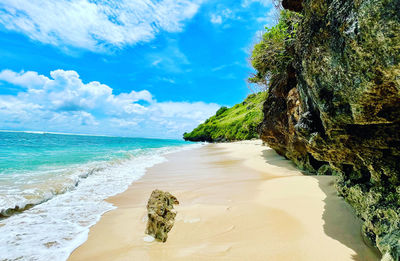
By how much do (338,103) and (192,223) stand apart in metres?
3.15

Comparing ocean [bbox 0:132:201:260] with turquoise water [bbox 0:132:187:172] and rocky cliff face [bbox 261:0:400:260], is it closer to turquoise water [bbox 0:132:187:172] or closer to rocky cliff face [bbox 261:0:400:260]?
turquoise water [bbox 0:132:187:172]

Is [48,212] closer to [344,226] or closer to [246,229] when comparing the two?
[246,229]

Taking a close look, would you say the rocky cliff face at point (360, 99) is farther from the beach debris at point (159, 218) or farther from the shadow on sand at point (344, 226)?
the beach debris at point (159, 218)

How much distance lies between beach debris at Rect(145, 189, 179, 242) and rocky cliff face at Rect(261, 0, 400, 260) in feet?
9.64

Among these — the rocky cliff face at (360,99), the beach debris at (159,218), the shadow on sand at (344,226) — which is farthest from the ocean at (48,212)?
the rocky cliff face at (360,99)

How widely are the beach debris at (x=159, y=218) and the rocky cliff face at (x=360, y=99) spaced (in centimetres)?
294

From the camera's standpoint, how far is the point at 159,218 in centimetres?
344

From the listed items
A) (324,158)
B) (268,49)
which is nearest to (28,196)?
(324,158)

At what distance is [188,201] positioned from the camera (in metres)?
5.06

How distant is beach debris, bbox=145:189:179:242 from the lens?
3.31 meters

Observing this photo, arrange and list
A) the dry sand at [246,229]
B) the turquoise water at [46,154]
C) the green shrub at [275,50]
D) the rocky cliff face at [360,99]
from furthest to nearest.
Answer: the turquoise water at [46,154] → the green shrub at [275,50] → the dry sand at [246,229] → the rocky cliff face at [360,99]

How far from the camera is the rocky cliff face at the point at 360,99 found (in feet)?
6.07

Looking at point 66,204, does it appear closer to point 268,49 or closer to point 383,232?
point 383,232

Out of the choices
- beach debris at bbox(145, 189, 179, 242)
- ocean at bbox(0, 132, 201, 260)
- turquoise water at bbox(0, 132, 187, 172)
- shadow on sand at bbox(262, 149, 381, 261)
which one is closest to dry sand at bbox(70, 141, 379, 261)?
shadow on sand at bbox(262, 149, 381, 261)
